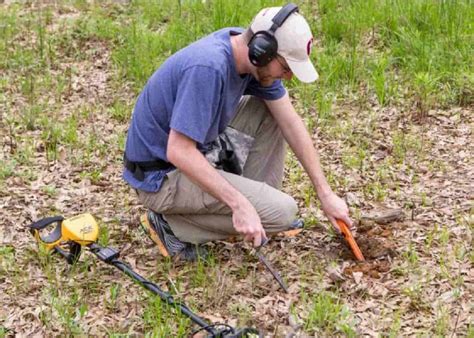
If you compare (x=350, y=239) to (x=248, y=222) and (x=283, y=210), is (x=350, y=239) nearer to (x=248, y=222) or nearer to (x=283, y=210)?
(x=283, y=210)

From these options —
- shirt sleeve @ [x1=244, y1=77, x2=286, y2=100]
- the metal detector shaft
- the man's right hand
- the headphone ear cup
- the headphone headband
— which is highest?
the headphone headband

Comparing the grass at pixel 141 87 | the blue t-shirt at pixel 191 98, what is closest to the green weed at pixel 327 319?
the grass at pixel 141 87

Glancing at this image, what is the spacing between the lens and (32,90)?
21.9ft

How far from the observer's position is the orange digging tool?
4.30m

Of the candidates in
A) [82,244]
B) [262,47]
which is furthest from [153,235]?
[262,47]

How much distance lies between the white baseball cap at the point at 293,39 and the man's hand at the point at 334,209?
0.80m

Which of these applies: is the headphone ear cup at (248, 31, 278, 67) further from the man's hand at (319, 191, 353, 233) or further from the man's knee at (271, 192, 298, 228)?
the man's hand at (319, 191, 353, 233)

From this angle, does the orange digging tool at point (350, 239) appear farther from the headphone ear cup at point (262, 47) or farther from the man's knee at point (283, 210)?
the headphone ear cup at point (262, 47)

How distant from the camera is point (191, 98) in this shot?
3.78m

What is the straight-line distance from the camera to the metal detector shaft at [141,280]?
370cm

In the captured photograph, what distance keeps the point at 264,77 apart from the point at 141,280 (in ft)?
3.99

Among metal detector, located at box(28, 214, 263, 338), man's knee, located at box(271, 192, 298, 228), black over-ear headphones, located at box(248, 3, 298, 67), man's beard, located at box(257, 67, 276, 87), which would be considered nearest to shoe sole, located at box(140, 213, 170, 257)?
metal detector, located at box(28, 214, 263, 338)

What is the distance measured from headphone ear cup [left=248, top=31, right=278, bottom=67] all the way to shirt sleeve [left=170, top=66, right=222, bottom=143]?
21cm

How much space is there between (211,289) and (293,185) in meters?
1.43
